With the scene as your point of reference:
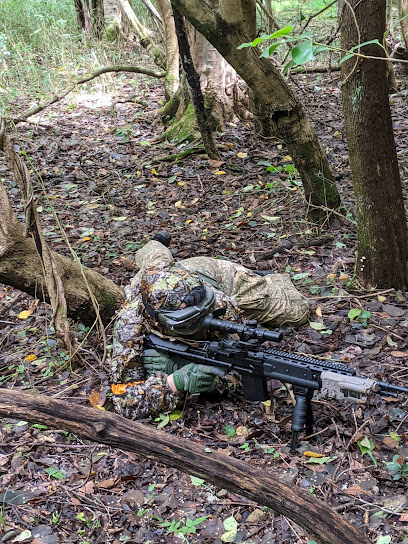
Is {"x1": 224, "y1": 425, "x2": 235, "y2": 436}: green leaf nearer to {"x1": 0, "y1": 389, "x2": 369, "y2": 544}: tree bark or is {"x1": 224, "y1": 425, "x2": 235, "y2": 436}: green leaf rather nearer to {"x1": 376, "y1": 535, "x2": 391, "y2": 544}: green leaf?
{"x1": 0, "y1": 389, "x2": 369, "y2": 544}: tree bark

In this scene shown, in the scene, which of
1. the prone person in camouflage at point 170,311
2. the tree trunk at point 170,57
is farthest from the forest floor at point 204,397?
the tree trunk at point 170,57

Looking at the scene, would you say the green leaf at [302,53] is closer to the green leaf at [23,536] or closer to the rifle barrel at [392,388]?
the rifle barrel at [392,388]

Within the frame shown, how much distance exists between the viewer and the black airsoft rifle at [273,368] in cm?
311

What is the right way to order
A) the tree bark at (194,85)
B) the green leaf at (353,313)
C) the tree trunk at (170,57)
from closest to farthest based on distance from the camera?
the green leaf at (353,313)
the tree bark at (194,85)
the tree trunk at (170,57)

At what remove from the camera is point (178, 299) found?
12.3 ft

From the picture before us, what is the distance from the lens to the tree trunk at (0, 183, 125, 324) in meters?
4.21

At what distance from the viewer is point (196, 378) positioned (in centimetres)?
377

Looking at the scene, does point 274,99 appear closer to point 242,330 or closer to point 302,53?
point 242,330

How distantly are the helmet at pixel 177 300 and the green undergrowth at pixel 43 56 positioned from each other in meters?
7.00

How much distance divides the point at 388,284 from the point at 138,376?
2306 millimetres

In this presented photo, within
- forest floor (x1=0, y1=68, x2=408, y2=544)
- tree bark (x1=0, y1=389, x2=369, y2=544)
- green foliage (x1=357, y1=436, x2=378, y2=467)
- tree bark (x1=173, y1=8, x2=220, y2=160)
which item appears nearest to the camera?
tree bark (x1=0, y1=389, x2=369, y2=544)

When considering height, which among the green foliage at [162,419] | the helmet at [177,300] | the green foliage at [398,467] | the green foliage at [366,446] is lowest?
the green foliage at [398,467]

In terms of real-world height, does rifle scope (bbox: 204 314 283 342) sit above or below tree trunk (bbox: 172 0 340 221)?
below

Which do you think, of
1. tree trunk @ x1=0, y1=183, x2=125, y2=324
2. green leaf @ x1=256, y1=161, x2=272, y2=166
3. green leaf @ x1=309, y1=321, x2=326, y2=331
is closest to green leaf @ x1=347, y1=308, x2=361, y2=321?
green leaf @ x1=309, y1=321, x2=326, y2=331
